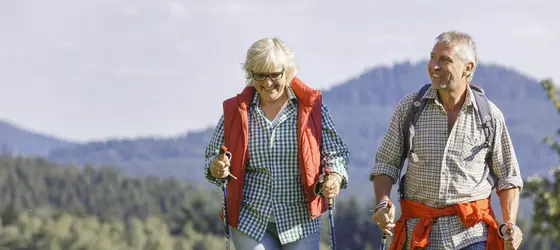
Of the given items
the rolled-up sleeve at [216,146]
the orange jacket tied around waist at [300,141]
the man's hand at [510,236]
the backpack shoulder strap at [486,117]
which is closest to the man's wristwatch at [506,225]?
the man's hand at [510,236]

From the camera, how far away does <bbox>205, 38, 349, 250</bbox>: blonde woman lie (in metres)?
7.86

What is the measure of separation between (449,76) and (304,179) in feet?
3.39

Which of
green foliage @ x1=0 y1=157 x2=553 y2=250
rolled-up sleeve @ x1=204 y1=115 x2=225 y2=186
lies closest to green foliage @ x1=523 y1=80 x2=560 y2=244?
rolled-up sleeve @ x1=204 y1=115 x2=225 y2=186

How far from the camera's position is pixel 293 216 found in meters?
7.93

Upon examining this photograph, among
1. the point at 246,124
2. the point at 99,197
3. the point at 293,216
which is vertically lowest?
the point at 99,197

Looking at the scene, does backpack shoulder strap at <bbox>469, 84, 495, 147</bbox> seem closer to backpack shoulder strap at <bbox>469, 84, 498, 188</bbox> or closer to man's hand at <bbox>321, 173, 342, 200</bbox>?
backpack shoulder strap at <bbox>469, 84, 498, 188</bbox>

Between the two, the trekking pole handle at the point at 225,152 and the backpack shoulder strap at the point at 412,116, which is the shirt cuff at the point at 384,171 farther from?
the trekking pole handle at the point at 225,152

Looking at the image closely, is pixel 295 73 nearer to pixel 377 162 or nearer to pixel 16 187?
pixel 377 162

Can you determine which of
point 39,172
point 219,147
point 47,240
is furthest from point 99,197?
point 219,147

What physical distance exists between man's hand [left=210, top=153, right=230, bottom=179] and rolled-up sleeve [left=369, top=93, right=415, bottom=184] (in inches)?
33.7

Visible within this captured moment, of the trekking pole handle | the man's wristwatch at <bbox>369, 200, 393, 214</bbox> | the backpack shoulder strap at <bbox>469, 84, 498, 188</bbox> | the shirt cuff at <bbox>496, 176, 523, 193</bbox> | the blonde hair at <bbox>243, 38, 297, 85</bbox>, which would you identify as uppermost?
the blonde hair at <bbox>243, 38, 297, 85</bbox>

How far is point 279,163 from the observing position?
310 inches

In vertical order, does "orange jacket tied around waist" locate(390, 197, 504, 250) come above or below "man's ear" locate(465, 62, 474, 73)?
below

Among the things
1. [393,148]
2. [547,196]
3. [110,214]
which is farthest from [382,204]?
[110,214]
